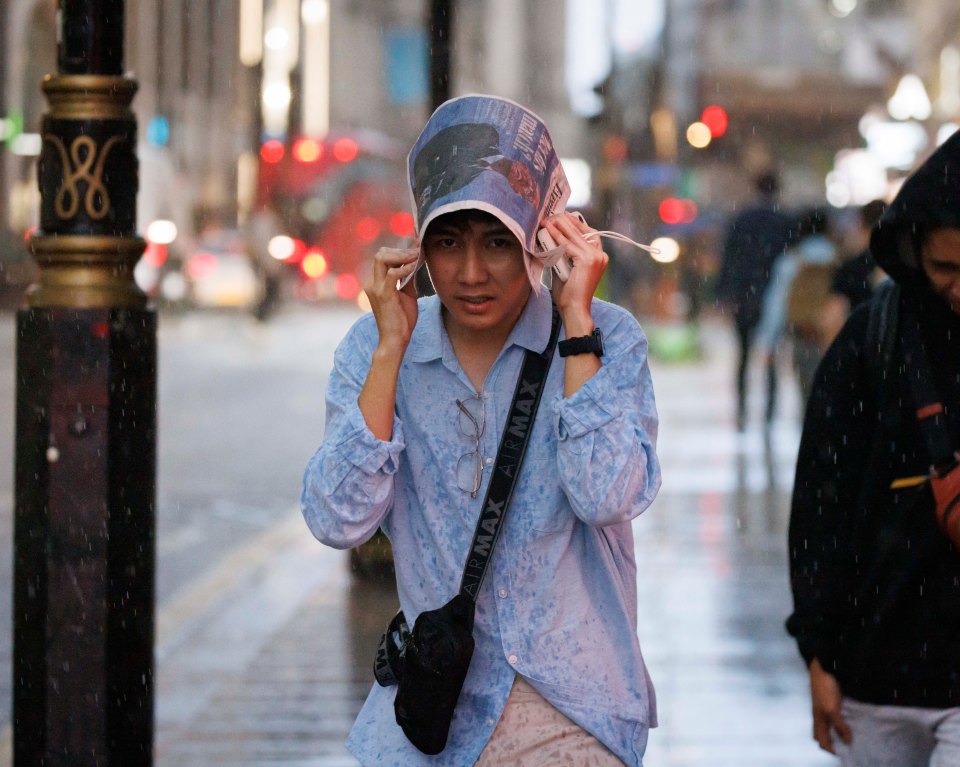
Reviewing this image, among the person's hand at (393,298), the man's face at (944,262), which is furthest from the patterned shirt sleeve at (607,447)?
the man's face at (944,262)

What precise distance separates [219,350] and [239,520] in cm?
1794

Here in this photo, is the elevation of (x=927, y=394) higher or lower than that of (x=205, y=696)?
higher

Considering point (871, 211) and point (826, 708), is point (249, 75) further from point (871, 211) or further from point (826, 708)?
point (826, 708)

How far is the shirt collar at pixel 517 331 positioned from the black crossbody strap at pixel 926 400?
27.4 inches

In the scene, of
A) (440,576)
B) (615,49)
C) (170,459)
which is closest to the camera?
(440,576)

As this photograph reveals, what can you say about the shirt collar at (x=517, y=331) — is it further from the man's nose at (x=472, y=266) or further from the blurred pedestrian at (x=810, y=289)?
the blurred pedestrian at (x=810, y=289)

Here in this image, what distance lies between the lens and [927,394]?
10.2 ft

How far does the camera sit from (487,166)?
8.95ft

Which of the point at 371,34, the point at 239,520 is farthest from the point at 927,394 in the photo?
the point at 371,34

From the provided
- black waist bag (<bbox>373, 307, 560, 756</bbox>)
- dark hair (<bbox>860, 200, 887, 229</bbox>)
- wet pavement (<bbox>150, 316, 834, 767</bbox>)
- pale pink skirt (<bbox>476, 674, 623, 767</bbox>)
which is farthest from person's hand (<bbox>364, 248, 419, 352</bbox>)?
dark hair (<bbox>860, 200, 887, 229</bbox>)

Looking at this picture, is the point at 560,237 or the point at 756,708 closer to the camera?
the point at 560,237

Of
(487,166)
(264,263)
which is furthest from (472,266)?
(264,263)

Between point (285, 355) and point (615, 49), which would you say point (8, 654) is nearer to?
point (615, 49)

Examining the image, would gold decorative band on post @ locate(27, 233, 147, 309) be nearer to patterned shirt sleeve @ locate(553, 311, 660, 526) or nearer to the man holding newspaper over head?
the man holding newspaper over head
